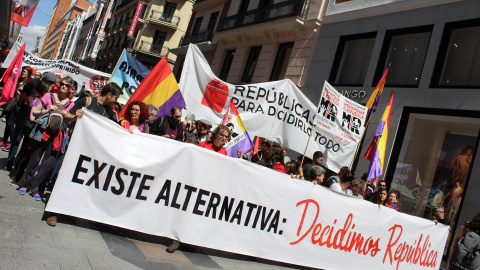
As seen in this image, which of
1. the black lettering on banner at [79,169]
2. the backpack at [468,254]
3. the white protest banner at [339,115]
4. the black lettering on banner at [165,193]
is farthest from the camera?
the white protest banner at [339,115]

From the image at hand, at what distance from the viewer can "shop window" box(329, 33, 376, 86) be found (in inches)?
486

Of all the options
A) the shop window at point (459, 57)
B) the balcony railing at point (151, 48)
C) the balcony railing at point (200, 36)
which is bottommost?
the shop window at point (459, 57)

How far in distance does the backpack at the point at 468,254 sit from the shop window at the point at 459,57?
473 centimetres

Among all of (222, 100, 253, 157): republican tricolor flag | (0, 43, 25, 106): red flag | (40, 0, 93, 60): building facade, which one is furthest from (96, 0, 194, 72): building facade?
(40, 0, 93, 60): building facade

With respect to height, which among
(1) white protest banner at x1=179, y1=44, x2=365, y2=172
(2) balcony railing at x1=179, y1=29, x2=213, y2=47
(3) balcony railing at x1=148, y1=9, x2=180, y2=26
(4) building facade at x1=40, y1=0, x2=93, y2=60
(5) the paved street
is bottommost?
(5) the paved street

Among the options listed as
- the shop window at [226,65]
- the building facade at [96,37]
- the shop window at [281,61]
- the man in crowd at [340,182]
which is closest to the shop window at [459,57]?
the man in crowd at [340,182]

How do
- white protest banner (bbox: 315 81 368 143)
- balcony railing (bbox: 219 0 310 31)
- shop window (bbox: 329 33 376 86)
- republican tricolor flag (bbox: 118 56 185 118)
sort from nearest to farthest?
republican tricolor flag (bbox: 118 56 185 118)
white protest banner (bbox: 315 81 368 143)
shop window (bbox: 329 33 376 86)
balcony railing (bbox: 219 0 310 31)

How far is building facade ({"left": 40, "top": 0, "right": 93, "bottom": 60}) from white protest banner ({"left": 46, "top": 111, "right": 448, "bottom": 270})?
110m

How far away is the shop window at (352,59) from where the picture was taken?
1235 cm

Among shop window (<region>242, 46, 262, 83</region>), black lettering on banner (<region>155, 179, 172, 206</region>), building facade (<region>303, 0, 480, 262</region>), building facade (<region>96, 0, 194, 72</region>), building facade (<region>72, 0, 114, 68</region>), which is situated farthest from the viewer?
building facade (<region>72, 0, 114, 68</region>)

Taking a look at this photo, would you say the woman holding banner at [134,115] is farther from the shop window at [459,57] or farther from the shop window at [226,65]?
the shop window at [226,65]

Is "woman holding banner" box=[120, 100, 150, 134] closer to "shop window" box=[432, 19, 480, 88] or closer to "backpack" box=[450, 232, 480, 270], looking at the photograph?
"backpack" box=[450, 232, 480, 270]

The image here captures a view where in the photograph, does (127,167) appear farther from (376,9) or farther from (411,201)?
(376,9)

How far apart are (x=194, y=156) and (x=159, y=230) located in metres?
0.93
